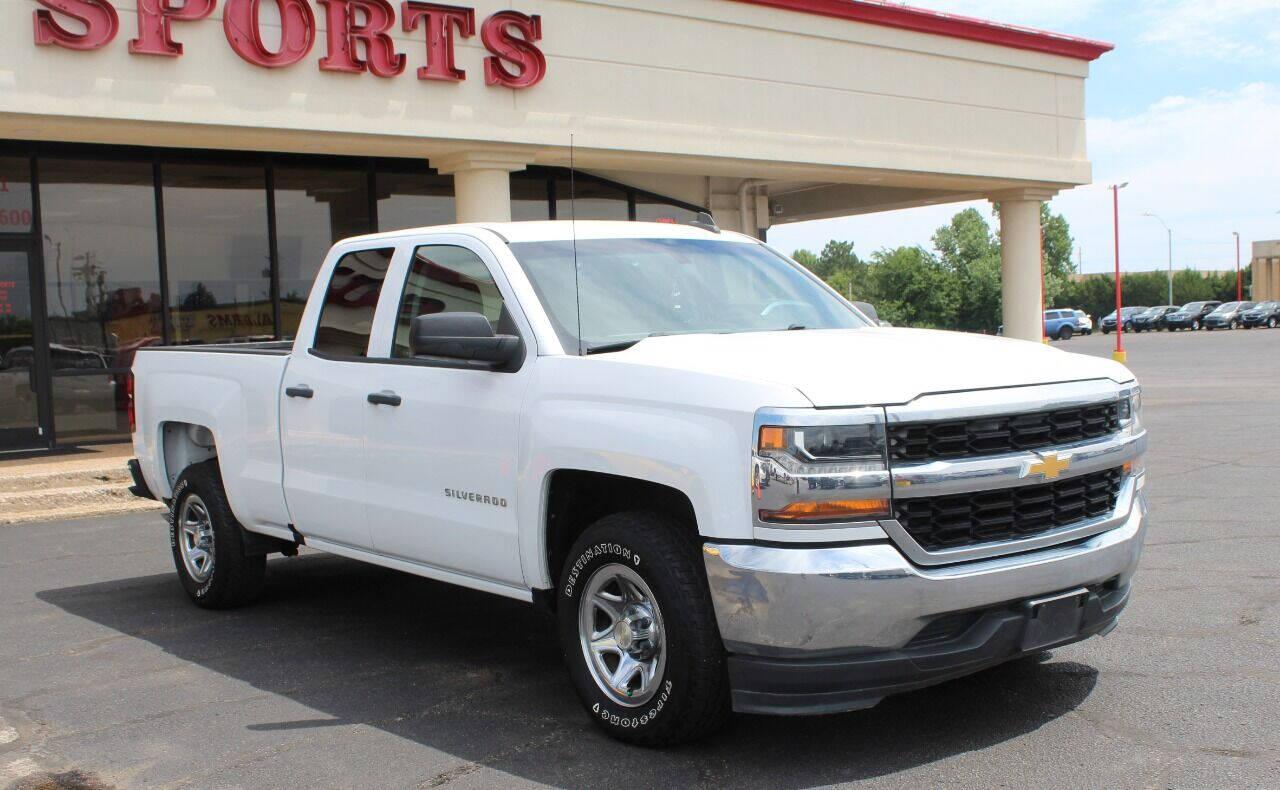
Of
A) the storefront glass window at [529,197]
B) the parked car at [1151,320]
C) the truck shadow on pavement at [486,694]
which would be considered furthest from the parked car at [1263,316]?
the truck shadow on pavement at [486,694]

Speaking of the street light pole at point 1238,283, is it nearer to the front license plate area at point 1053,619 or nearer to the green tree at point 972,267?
the green tree at point 972,267

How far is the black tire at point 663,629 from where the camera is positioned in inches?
174

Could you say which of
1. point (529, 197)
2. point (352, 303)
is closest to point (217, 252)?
point (529, 197)

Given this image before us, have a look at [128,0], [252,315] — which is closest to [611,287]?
[128,0]

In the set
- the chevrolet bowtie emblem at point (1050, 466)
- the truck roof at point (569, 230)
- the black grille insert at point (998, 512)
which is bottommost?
the black grille insert at point (998, 512)

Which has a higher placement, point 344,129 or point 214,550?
point 344,129

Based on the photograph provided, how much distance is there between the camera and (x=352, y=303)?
6371 millimetres

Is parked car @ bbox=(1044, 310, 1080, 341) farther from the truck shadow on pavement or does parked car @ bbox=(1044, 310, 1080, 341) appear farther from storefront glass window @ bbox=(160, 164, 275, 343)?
the truck shadow on pavement

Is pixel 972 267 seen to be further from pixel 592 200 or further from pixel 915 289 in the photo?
pixel 592 200

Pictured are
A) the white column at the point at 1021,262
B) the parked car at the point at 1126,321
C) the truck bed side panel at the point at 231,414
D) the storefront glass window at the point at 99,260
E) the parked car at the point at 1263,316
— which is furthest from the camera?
the parked car at the point at 1126,321

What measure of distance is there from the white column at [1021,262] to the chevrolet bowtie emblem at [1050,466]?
18.6 metres

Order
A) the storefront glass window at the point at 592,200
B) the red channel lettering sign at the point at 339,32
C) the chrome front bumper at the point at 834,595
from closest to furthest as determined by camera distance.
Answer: the chrome front bumper at the point at 834,595
the red channel lettering sign at the point at 339,32
the storefront glass window at the point at 592,200

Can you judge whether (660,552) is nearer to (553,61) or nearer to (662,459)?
(662,459)

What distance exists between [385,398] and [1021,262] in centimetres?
1872
